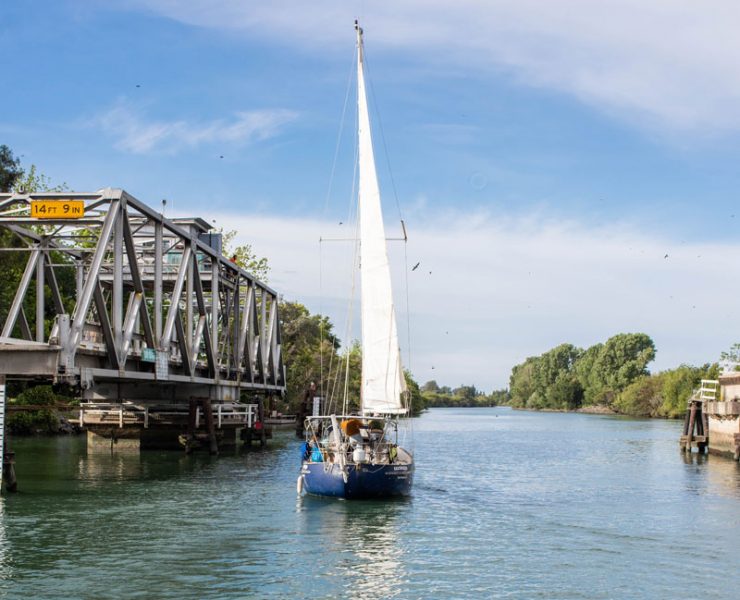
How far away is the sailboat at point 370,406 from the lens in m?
37.4

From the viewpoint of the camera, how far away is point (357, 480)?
37.2 metres

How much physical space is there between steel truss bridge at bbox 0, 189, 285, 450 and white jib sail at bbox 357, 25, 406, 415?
11.7 meters

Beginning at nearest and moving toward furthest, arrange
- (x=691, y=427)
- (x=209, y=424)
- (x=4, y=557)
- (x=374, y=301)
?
(x=4, y=557), (x=374, y=301), (x=209, y=424), (x=691, y=427)

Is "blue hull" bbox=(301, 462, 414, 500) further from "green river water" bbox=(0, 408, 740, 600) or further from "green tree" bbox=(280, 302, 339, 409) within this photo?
"green tree" bbox=(280, 302, 339, 409)

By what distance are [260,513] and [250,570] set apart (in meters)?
10.3

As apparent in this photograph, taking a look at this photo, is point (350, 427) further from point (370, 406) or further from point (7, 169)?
point (7, 169)

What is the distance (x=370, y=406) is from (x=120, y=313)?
14.6m

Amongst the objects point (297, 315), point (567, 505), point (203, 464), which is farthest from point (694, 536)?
point (297, 315)

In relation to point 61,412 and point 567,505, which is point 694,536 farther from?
point 61,412

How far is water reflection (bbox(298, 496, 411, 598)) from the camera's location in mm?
25391

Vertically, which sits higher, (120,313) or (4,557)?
(120,313)

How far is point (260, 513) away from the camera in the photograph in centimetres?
3669

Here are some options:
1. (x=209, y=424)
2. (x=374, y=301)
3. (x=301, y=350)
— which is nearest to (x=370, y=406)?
(x=374, y=301)

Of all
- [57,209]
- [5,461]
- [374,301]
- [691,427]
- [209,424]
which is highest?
[57,209]
